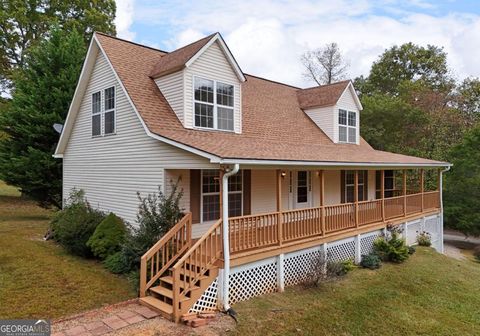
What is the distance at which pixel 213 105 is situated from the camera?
11070 millimetres

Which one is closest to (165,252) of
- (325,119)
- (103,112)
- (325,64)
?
(103,112)

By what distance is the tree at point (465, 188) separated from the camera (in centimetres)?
2084

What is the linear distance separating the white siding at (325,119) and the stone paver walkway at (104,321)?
12276 mm

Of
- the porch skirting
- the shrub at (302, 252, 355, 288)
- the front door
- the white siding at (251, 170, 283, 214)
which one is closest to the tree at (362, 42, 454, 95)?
the front door

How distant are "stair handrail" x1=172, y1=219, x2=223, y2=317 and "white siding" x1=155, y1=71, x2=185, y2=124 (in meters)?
4.32

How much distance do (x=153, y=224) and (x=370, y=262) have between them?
7.83 meters

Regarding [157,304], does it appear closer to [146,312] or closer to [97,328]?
[146,312]

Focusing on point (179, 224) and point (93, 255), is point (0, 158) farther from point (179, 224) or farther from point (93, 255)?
point (179, 224)

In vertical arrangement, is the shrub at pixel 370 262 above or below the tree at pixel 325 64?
below

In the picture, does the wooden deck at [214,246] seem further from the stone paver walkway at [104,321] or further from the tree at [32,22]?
the tree at [32,22]

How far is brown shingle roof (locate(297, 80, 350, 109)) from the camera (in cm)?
1677

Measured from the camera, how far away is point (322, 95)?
1734 centimetres

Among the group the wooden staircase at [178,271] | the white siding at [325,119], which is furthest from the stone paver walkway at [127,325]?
the white siding at [325,119]

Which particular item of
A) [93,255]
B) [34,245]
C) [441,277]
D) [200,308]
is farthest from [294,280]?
[34,245]
